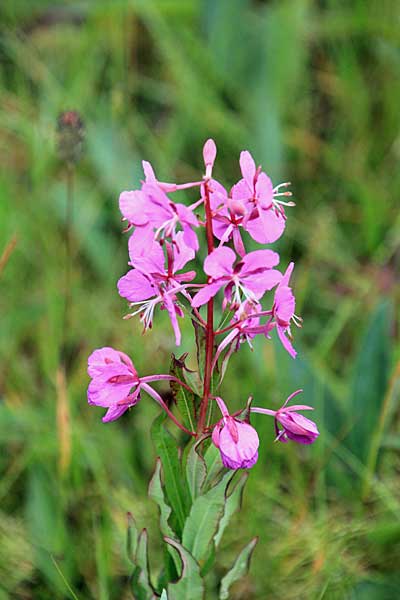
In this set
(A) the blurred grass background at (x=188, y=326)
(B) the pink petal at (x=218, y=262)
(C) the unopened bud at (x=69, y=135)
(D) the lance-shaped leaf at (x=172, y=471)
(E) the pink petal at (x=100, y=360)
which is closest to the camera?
(B) the pink petal at (x=218, y=262)

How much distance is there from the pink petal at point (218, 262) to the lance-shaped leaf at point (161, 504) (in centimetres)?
30

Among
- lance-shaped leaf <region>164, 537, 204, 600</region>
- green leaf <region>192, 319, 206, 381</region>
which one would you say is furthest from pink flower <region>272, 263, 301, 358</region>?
lance-shaped leaf <region>164, 537, 204, 600</region>

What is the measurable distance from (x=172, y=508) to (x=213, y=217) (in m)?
0.43

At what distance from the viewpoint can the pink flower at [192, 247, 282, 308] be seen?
88 centimetres

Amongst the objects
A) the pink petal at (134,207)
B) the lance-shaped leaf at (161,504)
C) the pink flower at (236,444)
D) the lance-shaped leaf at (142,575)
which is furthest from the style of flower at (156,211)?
the lance-shaped leaf at (142,575)

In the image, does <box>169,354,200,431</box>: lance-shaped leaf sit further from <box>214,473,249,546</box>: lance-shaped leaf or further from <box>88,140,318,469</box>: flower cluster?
<box>214,473,249,546</box>: lance-shaped leaf

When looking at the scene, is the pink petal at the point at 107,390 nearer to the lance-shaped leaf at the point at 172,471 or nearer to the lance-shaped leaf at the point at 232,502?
the lance-shaped leaf at the point at 172,471

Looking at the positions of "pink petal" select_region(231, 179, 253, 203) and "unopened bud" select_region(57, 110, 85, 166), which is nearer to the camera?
"pink petal" select_region(231, 179, 253, 203)

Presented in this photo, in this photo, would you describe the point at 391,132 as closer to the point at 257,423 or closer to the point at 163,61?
the point at 163,61

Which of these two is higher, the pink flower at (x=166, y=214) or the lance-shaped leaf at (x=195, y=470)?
the pink flower at (x=166, y=214)

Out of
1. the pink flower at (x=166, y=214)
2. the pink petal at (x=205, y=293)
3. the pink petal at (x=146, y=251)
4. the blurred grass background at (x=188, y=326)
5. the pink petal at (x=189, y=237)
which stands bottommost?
the blurred grass background at (x=188, y=326)

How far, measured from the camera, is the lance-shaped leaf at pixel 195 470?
101cm

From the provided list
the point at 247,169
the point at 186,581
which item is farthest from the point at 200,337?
the point at 186,581

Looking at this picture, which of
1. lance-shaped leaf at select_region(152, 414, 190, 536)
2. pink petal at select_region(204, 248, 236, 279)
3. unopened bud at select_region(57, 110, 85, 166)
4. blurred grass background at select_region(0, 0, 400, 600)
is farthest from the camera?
unopened bud at select_region(57, 110, 85, 166)
